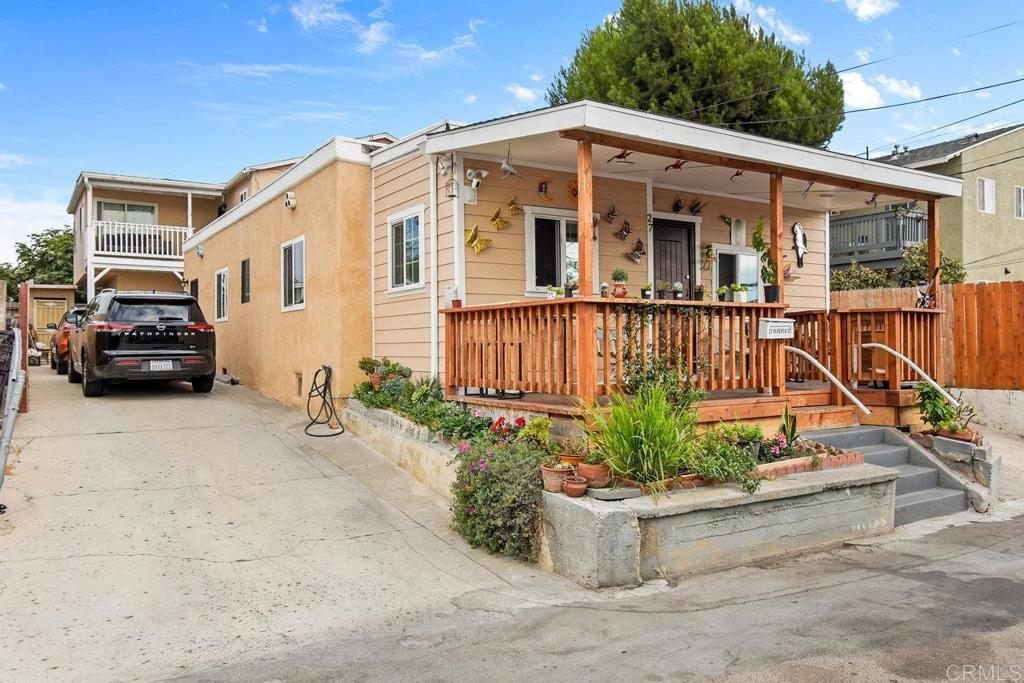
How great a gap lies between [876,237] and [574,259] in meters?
17.7

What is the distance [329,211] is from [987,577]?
8.42 metres

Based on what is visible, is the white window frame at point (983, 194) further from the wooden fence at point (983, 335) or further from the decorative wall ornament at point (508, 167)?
the decorative wall ornament at point (508, 167)

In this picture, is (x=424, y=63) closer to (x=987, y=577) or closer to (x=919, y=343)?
(x=919, y=343)

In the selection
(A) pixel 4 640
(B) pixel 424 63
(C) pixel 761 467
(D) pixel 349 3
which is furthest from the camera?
(B) pixel 424 63

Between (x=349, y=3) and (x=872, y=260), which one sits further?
(x=872, y=260)

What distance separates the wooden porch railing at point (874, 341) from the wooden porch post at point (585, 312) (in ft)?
12.4

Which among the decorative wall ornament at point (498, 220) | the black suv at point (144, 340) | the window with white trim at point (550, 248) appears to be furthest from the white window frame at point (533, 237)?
the black suv at point (144, 340)

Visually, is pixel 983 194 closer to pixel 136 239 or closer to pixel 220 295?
pixel 220 295

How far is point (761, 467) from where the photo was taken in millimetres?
5758

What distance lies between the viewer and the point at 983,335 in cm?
1089

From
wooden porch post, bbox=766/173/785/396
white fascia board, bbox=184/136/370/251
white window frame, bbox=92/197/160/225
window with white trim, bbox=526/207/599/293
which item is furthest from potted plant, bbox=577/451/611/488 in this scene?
white window frame, bbox=92/197/160/225

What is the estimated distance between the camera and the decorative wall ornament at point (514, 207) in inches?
327

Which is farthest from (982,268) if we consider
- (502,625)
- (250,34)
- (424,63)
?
(502,625)

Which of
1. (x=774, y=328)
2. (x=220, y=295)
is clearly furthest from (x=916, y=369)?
(x=220, y=295)
